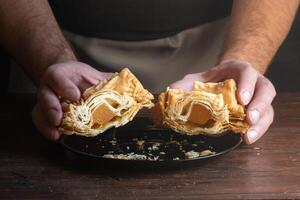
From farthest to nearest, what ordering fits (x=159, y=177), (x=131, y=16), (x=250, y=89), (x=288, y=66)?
(x=288, y=66)
(x=131, y=16)
(x=250, y=89)
(x=159, y=177)

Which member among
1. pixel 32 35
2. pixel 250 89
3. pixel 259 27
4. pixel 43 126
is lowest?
pixel 43 126

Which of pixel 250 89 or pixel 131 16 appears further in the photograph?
pixel 131 16

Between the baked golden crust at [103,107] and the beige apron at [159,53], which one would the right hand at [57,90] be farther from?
the beige apron at [159,53]

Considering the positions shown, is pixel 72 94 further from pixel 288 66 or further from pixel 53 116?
pixel 288 66

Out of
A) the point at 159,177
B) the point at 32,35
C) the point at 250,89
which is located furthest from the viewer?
the point at 32,35

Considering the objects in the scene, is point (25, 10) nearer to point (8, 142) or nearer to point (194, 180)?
point (8, 142)

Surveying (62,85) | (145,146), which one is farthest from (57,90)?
(145,146)
